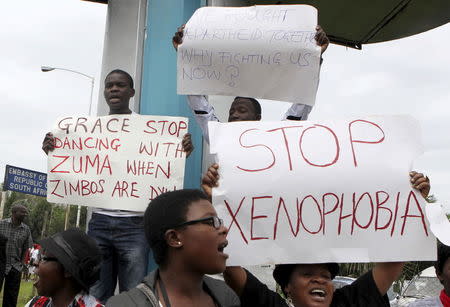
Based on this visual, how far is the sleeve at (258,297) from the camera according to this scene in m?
2.25

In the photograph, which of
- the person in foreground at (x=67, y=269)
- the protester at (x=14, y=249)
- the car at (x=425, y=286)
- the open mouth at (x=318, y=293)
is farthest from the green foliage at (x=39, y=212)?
the open mouth at (x=318, y=293)

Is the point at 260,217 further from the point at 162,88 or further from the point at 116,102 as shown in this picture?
the point at 162,88

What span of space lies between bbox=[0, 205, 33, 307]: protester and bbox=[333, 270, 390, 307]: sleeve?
6357 mm

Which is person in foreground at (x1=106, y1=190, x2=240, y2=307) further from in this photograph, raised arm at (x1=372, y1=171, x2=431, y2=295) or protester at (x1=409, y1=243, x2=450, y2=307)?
protester at (x1=409, y1=243, x2=450, y2=307)

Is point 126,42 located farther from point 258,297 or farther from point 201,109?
point 258,297

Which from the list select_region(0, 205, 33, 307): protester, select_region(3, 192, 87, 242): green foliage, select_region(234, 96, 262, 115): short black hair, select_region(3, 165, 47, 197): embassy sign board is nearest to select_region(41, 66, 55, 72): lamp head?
select_region(3, 165, 47, 197): embassy sign board

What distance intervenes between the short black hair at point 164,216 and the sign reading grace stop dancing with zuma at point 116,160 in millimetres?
1167

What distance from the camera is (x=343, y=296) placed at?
2.34 m

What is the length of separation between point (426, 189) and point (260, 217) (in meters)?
0.78

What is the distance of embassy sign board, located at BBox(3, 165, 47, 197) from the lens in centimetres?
986

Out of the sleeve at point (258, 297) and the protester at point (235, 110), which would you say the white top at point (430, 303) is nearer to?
the sleeve at point (258, 297)

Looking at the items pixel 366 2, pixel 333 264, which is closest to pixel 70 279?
pixel 333 264

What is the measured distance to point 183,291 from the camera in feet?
6.74

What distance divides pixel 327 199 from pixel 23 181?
856 centimetres
